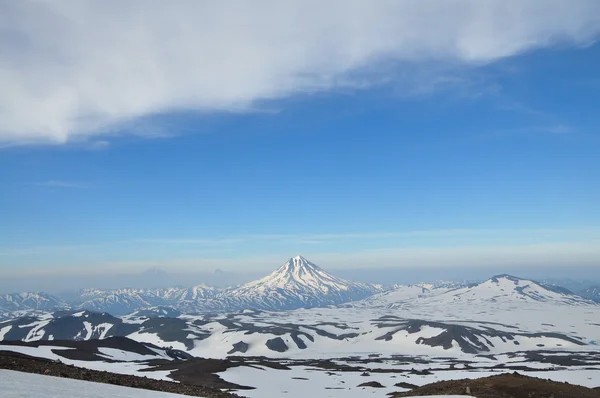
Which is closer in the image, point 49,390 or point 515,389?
point 49,390

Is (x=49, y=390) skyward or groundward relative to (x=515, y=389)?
skyward

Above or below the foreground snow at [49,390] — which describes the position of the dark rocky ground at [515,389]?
below

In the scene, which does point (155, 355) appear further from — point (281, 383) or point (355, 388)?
point (355, 388)

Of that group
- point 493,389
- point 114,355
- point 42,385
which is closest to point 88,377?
point 42,385

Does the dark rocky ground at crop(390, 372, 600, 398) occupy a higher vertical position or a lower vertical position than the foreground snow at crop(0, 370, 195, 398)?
lower

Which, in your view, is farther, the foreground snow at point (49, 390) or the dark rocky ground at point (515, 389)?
the dark rocky ground at point (515, 389)

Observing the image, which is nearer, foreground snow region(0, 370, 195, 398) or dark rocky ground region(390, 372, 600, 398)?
foreground snow region(0, 370, 195, 398)

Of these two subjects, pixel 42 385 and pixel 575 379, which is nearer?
pixel 42 385

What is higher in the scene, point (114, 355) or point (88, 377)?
point (88, 377)
